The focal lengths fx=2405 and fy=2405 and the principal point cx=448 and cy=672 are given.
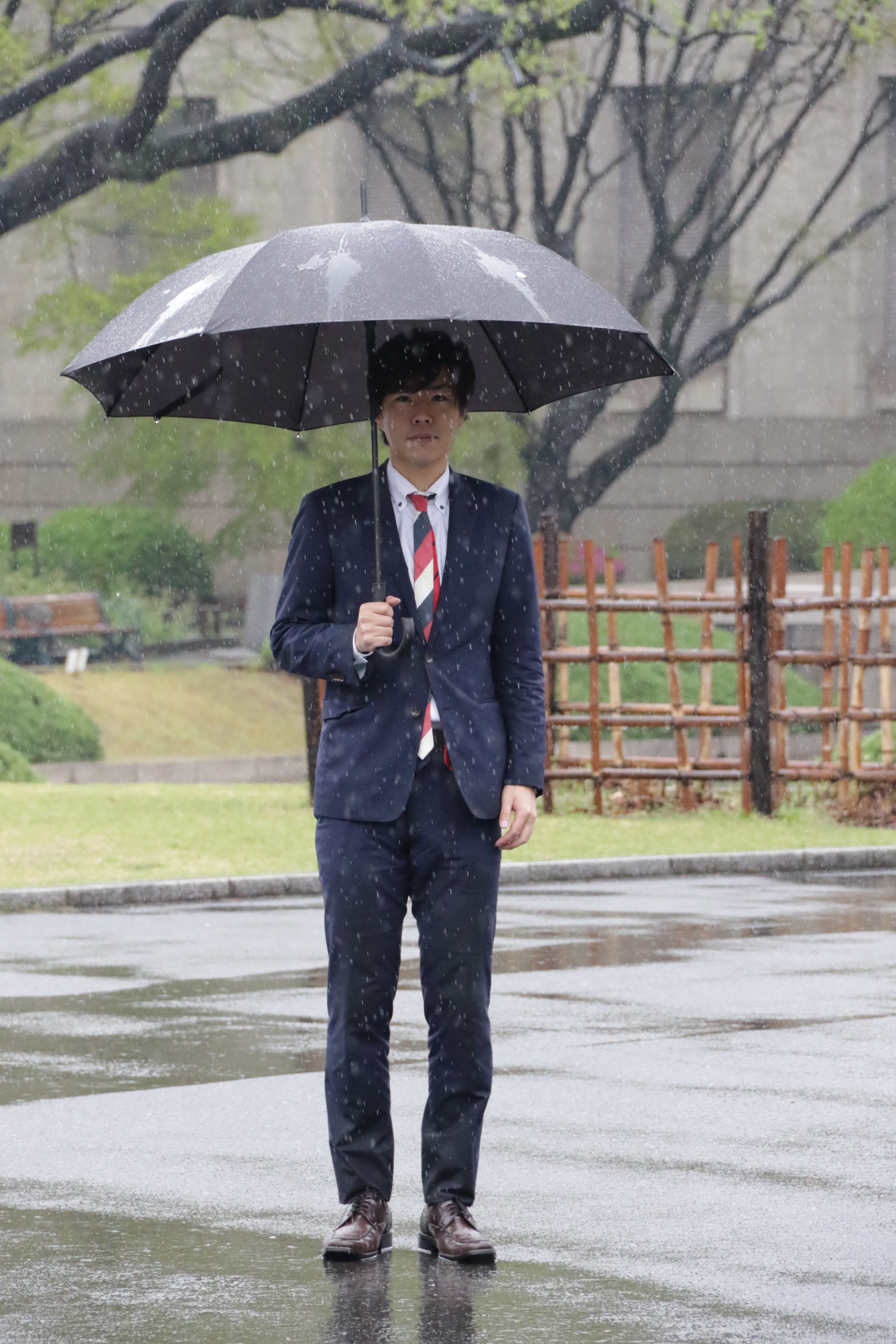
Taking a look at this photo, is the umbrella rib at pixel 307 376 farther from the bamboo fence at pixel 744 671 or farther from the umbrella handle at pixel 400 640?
the bamboo fence at pixel 744 671

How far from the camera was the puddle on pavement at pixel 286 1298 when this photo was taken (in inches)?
188

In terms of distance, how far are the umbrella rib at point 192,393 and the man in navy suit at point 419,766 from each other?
0.70m

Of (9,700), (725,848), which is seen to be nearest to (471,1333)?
(725,848)

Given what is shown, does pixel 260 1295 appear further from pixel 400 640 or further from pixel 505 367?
pixel 505 367

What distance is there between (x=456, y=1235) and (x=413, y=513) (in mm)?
1640

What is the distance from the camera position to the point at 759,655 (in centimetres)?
1888

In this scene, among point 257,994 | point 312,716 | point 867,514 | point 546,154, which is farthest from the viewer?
point 546,154

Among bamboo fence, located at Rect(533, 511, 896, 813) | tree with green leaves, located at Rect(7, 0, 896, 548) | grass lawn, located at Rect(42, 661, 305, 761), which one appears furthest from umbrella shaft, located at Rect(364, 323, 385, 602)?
tree with green leaves, located at Rect(7, 0, 896, 548)

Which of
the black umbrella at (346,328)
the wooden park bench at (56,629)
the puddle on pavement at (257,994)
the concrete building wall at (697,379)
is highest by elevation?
the concrete building wall at (697,379)

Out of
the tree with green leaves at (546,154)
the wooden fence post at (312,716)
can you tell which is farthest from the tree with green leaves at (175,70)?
the wooden fence post at (312,716)

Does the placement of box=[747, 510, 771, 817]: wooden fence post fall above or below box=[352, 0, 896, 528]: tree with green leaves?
below

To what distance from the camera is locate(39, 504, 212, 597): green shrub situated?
35031 mm

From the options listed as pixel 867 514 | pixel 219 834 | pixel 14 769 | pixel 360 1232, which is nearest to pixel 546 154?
pixel 867 514

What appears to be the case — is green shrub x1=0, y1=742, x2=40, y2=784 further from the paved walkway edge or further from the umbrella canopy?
the umbrella canopy
